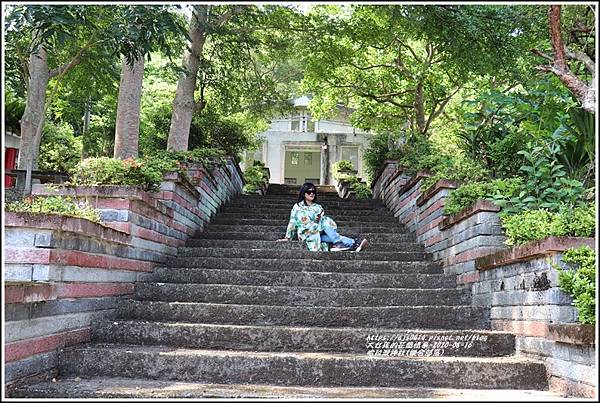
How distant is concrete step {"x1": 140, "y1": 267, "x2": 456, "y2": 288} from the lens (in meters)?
5.52

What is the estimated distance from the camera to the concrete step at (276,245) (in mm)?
6902

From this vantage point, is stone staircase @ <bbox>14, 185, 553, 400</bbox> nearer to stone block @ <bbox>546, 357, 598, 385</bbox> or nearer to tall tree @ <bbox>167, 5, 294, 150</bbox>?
stone block @ <bbox>546, 357, 598, 385</bbox>

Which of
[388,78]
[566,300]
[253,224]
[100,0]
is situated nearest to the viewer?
[100,0]

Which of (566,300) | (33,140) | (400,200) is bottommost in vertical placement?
(566,300)

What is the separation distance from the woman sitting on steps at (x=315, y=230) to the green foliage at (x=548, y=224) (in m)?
2.54

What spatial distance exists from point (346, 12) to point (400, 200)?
5.28 metres

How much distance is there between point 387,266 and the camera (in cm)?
605

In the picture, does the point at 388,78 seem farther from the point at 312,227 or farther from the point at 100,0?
the point at 100,0

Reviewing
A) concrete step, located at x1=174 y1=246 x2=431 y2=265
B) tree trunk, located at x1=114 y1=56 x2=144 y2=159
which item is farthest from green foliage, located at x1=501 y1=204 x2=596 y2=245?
tree trunk, located at x1=114 y1=56 x2=144 y2=159

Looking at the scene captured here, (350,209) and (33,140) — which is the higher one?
(33,140)


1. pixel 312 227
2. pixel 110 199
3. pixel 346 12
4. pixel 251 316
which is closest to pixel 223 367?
pixel 251 316

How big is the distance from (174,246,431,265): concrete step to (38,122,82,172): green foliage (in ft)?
19.8

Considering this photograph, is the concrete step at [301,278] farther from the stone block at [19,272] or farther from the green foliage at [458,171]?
the stone block at [19,272]

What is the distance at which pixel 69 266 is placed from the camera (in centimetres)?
391
